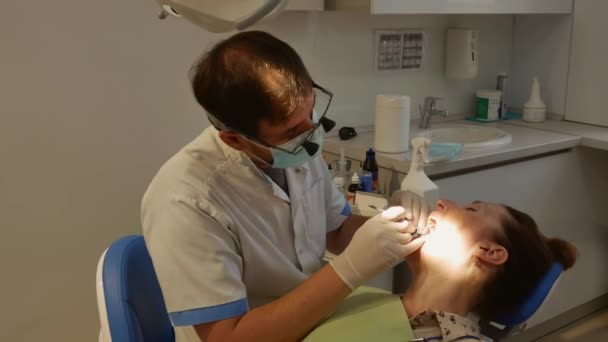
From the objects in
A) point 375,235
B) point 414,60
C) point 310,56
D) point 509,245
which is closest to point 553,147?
point 414,60

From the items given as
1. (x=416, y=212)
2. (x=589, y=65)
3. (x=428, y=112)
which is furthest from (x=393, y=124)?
(x=589, y=65)

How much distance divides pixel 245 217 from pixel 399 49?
5.60 ft

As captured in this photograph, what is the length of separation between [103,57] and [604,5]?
7.23ft

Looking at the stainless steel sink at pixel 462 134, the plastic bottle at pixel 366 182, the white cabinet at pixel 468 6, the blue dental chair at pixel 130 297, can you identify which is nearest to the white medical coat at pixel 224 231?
the blue dental chair at pixel 130 297

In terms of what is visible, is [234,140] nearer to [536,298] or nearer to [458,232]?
[458,232]

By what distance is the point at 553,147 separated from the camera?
2551 mm

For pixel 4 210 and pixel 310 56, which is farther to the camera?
pixel 310 56

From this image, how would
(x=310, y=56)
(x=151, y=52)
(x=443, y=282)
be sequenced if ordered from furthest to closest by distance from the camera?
(x=310, y=56) < (x=151, y=52) < (x=443, y=282)

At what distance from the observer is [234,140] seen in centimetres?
127

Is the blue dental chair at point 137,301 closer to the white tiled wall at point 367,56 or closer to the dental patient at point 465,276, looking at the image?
the dental patient at point 465,276

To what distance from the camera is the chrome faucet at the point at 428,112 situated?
273cm

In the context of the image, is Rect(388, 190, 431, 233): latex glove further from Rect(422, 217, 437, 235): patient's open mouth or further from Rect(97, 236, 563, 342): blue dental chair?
Rect(97, 236, 563, 342): blue dental chair

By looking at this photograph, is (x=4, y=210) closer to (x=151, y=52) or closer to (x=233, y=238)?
(x=151, y=52)

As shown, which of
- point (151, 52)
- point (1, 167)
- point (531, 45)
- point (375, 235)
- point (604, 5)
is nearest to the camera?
point (375, 235)
